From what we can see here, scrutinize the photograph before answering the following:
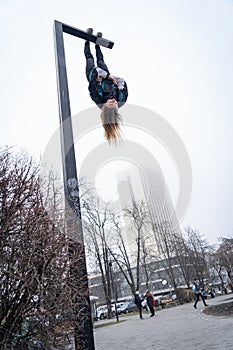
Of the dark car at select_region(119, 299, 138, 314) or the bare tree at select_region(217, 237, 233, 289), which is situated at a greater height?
the bare tree at select_region(217, 237, 233, 289)

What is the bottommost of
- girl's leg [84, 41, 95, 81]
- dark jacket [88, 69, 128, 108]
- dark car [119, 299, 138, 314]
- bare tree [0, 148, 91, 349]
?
dark car [119, 299, 138, 314]

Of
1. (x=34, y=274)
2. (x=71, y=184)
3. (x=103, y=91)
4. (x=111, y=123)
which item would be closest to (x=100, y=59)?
(x=103, y=91)

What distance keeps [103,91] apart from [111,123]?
398mm

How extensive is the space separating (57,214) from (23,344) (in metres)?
1.14

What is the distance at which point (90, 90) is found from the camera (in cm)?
358

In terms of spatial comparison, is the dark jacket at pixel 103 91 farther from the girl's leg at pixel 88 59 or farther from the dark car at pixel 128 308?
the dark car at pixel 128 308

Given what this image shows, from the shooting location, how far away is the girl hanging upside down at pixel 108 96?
3.42m

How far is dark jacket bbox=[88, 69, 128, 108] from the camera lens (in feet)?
11.3

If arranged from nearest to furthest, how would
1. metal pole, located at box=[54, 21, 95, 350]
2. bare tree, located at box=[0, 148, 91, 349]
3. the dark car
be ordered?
bare tree, located at box=[0, 148, 91, 349], metal pole, located at box=[54, 21, 95, 350], the dark car

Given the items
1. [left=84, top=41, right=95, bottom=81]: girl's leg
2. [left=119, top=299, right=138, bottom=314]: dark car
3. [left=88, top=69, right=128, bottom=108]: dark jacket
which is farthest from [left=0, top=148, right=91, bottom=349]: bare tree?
[left=119, top=299, right=138, bottom=314]: dark car

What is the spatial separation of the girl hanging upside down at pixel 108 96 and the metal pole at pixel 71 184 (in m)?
0.35

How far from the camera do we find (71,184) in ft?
9.79

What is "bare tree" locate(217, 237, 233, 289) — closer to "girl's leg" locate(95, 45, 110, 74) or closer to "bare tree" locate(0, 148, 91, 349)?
"girl's leg" locate(95, 45, 110, 74)

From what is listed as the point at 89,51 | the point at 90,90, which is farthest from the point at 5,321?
the point at 89,51
